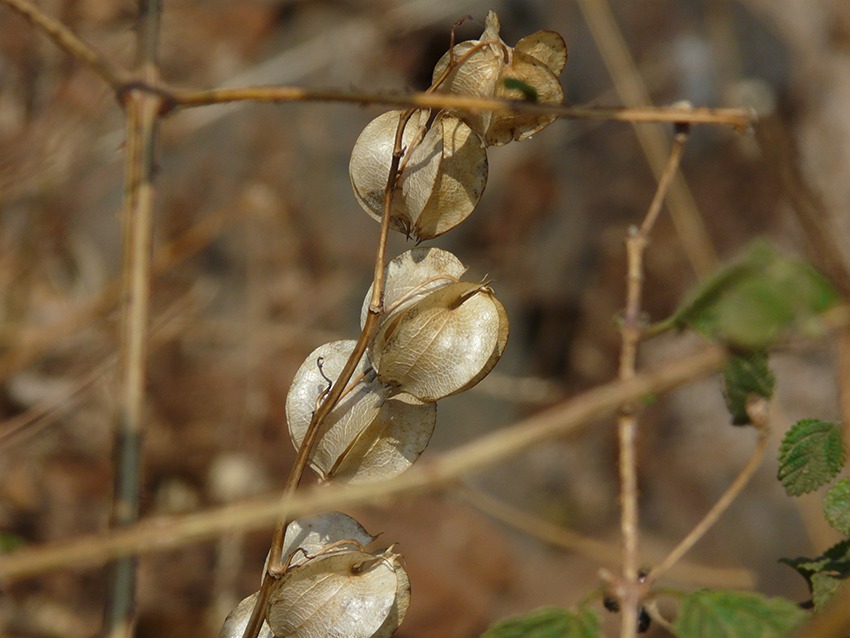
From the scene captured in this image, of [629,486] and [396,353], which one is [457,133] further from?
[629,486]

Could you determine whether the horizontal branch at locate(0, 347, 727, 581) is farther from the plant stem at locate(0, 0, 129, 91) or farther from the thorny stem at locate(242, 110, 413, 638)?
the plant stem at locate(0, 0, 129, 91)

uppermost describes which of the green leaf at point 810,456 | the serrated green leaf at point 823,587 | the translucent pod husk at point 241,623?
the translucent pod husk at point 241,623

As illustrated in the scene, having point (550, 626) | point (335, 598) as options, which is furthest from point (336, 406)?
point (550, 626)

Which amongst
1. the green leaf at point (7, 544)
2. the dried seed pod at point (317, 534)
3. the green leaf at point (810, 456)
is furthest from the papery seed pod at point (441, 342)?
the green leaf at point (7, 544)

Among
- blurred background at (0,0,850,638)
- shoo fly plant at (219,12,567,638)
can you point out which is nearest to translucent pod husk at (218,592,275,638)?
shoo fly plant at (219,12,567,638)

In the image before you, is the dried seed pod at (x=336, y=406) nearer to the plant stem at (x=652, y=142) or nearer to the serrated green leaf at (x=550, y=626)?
the serrated green leaf at (x=550, y=626)

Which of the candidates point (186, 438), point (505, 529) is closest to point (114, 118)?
point (186, 438)

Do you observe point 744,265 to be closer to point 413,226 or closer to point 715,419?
point 413,226
